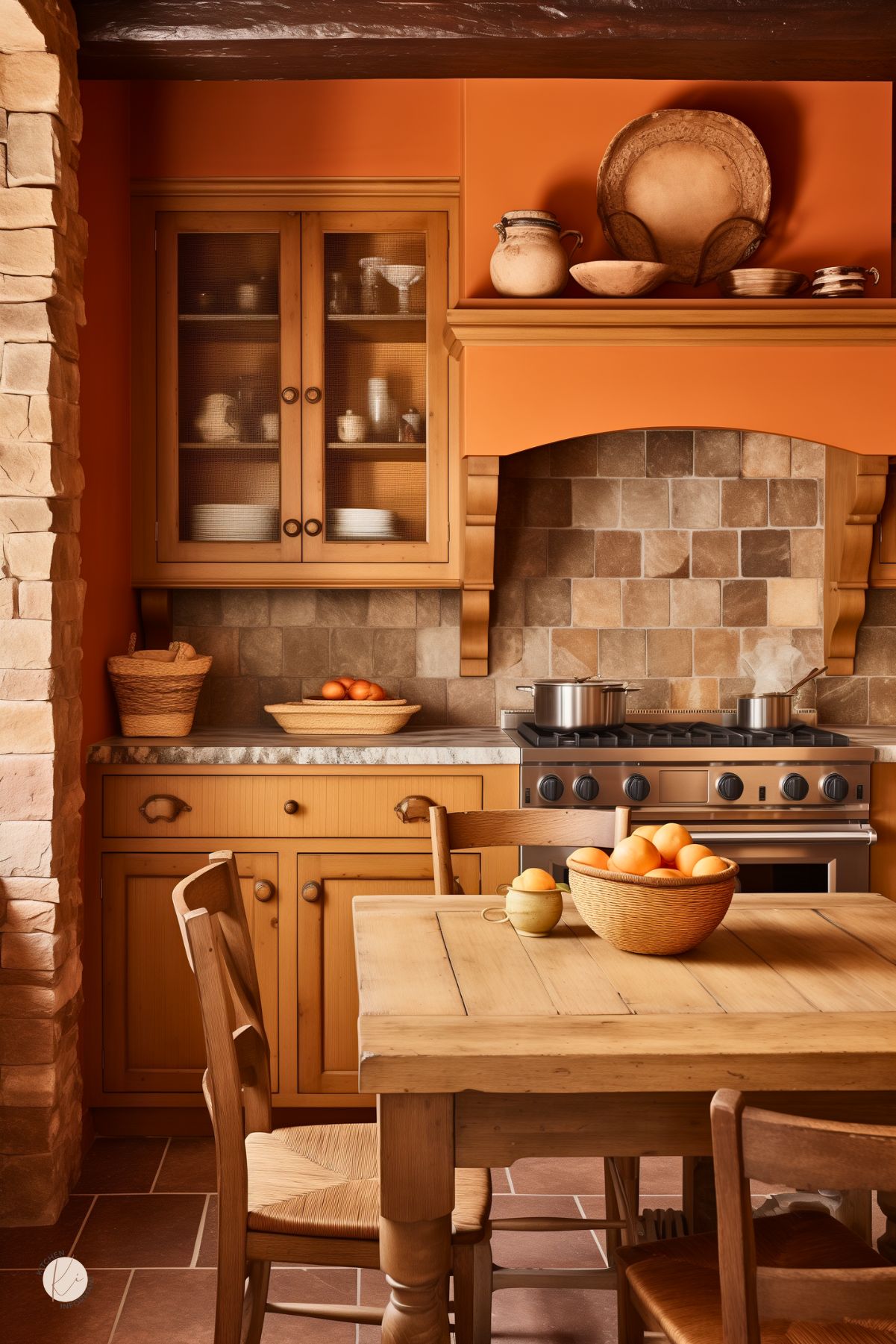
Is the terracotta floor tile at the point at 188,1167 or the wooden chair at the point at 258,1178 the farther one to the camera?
the terracotta floor tile at the point at 188,1167

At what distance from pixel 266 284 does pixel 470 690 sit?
1339 millimetres

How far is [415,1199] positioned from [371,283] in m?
2.77

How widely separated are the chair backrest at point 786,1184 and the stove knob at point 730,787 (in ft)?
6.63

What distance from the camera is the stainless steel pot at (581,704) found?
3.34 meters

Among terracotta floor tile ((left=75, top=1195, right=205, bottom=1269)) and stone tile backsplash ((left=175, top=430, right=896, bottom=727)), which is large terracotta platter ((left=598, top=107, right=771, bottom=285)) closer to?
stone tile backsplash ((left=175, top=430, right=896, bottom=727))

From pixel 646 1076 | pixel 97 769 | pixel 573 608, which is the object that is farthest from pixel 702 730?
pixel 646 1076

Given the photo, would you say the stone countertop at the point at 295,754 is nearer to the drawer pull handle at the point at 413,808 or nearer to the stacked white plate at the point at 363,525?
the drawer pull handle at the point at 413,808

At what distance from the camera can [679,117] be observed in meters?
3.45

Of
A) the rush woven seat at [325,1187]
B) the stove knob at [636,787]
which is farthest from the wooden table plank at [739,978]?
the stove knob at [636,787]

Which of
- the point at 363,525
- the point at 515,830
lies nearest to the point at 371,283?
the point at 363,525

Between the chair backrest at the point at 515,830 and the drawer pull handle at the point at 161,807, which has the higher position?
the chair backrest at the point at 515,830

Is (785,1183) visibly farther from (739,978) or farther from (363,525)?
(363,525)

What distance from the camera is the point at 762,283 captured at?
3357 mm

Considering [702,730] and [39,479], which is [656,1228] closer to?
[702,730]
